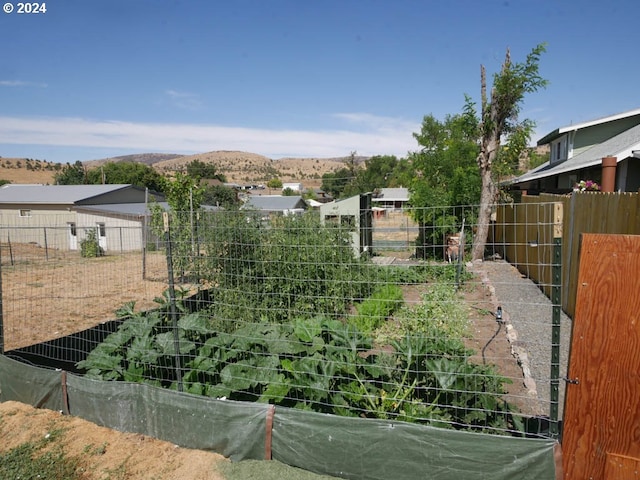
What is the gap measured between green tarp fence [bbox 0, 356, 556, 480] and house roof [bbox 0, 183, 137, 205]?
27.5m

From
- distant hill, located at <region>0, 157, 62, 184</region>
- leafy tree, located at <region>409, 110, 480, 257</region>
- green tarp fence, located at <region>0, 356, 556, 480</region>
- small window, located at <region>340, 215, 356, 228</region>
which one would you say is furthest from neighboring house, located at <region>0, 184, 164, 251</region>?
distant hill, located at <region>0, 157, 62, 184</region>

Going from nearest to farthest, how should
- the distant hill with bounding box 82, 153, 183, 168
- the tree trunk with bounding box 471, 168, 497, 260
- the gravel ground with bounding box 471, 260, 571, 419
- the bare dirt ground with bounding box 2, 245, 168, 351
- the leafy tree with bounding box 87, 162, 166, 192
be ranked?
the gravel ground with bounding box 471, 260, 571, 419 < the bare dirt ground with bounding box 2, 245, 168, 351 < the tree trunk with bounding box 471, 168, 497, 260 < the leafy tree with bounding box 87, 162, 166, 192 < the distant hill with bounding box 82, 153, 183, 168

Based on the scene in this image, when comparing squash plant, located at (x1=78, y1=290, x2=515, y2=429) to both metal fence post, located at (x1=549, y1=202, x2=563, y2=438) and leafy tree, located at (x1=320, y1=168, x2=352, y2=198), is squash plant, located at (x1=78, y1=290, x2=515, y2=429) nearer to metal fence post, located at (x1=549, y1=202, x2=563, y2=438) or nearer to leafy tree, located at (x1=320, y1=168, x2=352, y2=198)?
metal fence post, located at (x1=549, y1=202, x2=563, y2=438)

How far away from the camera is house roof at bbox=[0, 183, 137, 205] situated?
1104 inches

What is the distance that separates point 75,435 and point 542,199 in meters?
10.4

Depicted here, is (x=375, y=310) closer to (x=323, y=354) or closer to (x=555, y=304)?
(x=323, y=354)

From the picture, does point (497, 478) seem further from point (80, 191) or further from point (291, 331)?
point (80, 191)

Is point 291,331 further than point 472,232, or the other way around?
point 472,232

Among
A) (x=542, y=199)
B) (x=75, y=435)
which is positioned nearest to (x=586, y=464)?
(x=75, y=435)

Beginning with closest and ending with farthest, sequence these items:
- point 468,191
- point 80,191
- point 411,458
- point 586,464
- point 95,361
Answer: point 586,464 → point 411,458 → point 95,361 → point 468,191 → point 80,191

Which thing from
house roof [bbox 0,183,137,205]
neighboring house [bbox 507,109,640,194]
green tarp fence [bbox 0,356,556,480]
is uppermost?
neighboring house [bbox 507,109,640,194]

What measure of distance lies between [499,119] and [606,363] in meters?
13.7

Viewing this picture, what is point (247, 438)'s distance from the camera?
3.36m

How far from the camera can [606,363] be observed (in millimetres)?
2611
